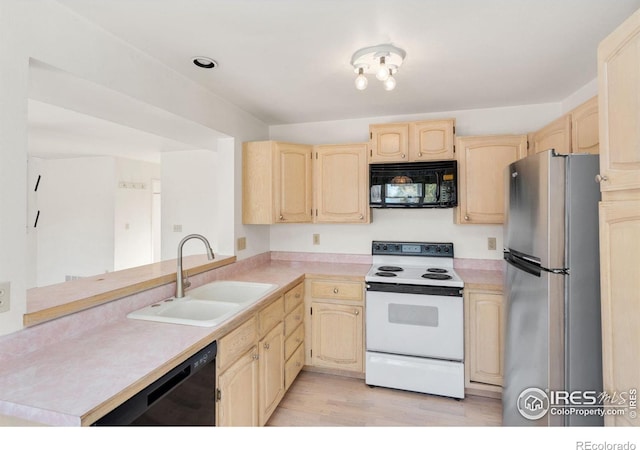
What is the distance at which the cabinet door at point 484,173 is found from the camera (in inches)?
95.3

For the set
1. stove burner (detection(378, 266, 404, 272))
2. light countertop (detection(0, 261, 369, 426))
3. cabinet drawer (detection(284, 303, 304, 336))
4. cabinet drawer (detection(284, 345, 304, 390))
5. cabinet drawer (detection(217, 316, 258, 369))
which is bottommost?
cabinet drawer (detection(284, 345, 304, 390))

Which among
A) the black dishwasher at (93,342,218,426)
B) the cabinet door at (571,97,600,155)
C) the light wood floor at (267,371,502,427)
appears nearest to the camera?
the black dishwasher at (93,342,218,426)

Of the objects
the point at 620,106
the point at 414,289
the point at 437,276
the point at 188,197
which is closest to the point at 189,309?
the point at 414,289

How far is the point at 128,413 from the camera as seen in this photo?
980mm

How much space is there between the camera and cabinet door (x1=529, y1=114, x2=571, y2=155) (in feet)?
6.27

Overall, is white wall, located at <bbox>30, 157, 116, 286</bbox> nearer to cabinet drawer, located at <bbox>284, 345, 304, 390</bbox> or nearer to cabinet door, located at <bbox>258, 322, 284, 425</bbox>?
cabinet drawer, located at <bbox>284, 345, 304, 390</bbox>

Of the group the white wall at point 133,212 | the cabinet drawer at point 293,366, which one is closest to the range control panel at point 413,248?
the cabinet drawer at point 293,366

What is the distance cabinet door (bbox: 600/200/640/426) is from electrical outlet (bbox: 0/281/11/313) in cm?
213

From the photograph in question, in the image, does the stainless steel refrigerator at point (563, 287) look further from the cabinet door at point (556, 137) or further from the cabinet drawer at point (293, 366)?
the cabinet drawer at point (293, 366)

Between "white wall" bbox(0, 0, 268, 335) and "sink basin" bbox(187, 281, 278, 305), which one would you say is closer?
"white wall" bbox(0, 0, 268, 335)

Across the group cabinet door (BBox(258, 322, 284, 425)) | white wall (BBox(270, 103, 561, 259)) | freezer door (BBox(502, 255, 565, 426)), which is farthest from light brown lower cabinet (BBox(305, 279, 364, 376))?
freezer door (BBox(502, 255, 565, 426))

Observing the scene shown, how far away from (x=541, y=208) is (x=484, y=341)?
4.13 ft

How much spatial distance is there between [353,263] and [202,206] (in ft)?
7.47

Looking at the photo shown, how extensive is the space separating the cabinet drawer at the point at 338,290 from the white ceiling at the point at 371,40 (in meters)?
1.51
